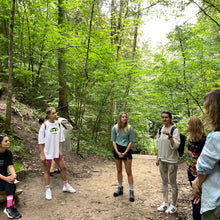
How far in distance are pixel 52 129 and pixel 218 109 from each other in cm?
338

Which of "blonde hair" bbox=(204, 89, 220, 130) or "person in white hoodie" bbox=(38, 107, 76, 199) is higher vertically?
"blonde hair" bbox=(204, 89, 220, 130)

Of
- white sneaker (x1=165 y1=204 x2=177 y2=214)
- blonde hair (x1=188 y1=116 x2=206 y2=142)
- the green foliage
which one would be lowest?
white sneaker (x1=165 y1=204 x2=177 y2=214)

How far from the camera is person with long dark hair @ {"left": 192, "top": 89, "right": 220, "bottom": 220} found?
4.67 ft

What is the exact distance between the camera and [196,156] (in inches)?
106

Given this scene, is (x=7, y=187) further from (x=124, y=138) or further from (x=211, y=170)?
(x=211, y=170)

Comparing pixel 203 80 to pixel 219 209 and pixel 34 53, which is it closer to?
pixel 219 209

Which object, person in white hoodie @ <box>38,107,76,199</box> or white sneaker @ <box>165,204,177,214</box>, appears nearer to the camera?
white sneaker @ <box>165,204,177,214</box>

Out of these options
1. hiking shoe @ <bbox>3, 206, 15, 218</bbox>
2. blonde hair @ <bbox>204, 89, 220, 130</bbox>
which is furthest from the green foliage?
blonde hair @ <bbox>204, 89, 220, 130</bbox>

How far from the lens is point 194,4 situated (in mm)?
4812

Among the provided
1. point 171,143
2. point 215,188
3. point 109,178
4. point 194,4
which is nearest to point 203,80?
point 194,4

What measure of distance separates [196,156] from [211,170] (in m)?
1.35

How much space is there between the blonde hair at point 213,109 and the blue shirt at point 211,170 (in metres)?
→ 0.11

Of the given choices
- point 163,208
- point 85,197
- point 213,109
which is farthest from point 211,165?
point 85,197

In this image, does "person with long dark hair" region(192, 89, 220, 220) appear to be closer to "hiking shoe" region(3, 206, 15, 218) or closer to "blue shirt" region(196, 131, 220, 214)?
"blue shirt" region(196, 131, 220, 214)
